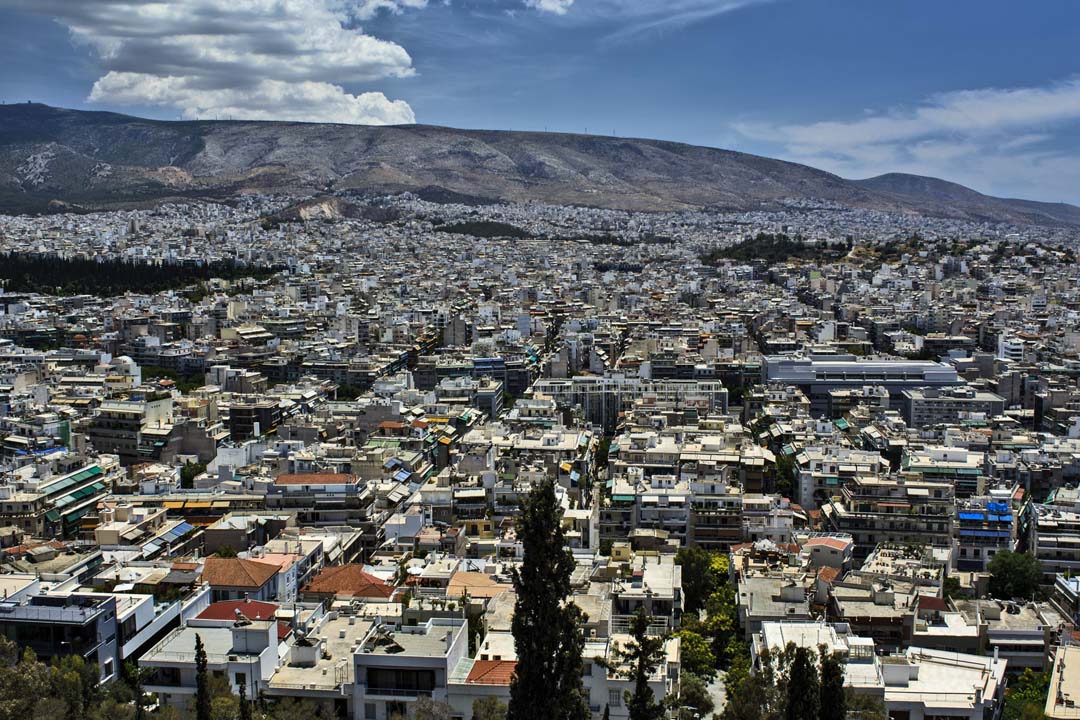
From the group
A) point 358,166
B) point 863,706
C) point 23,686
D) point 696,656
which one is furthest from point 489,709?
point 358,166

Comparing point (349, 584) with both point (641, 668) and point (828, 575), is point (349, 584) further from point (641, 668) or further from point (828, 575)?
point (828, 575)

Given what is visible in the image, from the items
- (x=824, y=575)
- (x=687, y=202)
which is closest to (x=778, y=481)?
(x=824, y=575)

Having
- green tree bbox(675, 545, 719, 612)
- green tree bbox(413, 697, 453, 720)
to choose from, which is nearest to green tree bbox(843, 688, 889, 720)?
green tree bbox(413, 697, 453, 720)

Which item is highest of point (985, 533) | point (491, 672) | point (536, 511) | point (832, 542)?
point (536, 511)

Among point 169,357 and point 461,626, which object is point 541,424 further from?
point 169,357

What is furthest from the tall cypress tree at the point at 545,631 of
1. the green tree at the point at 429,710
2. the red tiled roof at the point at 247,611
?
the red tiled roof at the point at 247,611
